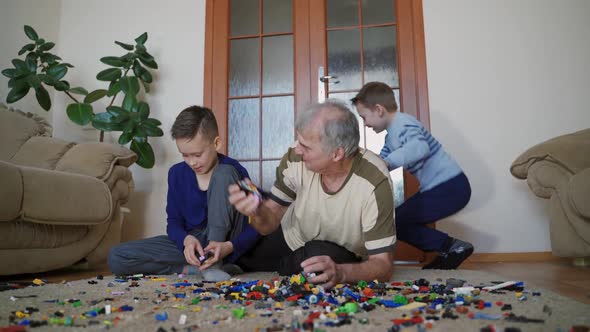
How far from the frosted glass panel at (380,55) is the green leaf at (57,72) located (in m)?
2.16

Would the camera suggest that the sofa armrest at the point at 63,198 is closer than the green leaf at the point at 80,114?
Yes

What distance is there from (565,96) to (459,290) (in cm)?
239

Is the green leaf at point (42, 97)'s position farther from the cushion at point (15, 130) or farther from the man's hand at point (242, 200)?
the man's hand at point (242, 200)

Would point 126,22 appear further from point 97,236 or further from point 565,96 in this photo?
point 565,96

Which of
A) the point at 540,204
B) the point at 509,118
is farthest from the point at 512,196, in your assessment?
the point at 509,118

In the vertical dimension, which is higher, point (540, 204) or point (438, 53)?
point (438, 53)

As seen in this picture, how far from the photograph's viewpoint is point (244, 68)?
350cm

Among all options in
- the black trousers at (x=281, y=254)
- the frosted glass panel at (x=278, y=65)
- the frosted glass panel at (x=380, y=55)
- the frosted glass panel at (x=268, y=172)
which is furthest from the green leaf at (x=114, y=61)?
the black trousers at (x=281, y=254)

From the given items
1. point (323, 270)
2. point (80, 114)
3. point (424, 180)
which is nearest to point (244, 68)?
point (80, 114)

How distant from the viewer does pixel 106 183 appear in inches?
94.4

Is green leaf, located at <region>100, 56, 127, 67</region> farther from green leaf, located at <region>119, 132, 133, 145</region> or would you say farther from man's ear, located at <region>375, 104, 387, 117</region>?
man's ear, located at <region>375, 104, 387, 117</region>

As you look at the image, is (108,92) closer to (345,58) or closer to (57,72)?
(57,72)

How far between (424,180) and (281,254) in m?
0.90

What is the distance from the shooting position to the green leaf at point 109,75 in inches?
127
